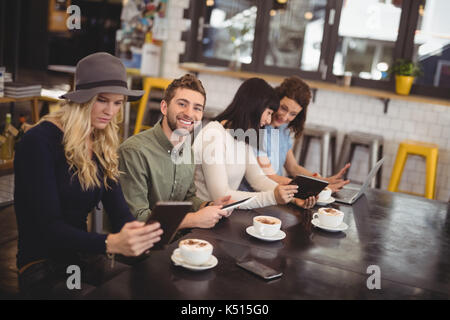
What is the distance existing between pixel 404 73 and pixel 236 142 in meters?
3.13

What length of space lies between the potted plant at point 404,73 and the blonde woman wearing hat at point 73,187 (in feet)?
13.2

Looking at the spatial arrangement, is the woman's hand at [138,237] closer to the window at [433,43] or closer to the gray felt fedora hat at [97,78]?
the gray felt fedora hat at [97,78]

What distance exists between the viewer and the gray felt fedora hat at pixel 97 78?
1.86 meters

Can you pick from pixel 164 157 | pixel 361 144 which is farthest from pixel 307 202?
pixel 361 144

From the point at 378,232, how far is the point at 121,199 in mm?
1180

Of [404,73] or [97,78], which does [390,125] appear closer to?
[404,73]

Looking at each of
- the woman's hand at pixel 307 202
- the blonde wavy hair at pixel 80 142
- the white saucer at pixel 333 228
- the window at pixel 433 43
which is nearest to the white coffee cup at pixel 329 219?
the white saucer at pixel 333 228

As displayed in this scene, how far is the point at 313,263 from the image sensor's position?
71.2 inches

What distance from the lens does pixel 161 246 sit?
1701mm

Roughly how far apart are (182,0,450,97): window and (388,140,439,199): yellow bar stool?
0.82 metres

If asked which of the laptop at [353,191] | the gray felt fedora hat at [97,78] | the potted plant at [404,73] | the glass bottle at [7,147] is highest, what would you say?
the potted plant at [404,73]

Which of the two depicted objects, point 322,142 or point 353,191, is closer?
point 353,191

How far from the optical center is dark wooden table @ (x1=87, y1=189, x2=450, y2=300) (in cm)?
150
